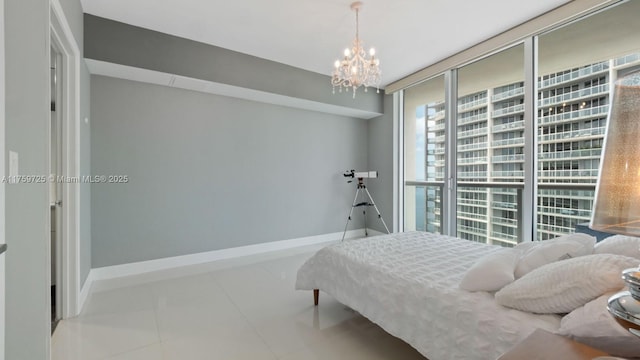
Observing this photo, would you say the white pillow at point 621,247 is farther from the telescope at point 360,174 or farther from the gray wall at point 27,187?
the telescope at point 360,174

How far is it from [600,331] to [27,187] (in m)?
2.33

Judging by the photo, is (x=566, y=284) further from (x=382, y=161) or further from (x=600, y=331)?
(x=382, y=161)

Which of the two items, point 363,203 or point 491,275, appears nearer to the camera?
point 491,275

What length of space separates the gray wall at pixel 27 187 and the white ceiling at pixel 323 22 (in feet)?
4.59

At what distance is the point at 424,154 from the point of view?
171 inches

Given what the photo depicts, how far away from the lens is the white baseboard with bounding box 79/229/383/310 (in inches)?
118

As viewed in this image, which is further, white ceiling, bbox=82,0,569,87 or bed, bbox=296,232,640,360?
white ceiling, bbox=82,0,569,87

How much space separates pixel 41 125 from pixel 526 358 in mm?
2230

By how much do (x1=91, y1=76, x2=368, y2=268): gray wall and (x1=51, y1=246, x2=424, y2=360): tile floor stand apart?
64 centimetres

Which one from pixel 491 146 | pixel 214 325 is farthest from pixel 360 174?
pixel 214 325

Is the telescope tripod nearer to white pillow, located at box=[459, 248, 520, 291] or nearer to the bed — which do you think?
the bed

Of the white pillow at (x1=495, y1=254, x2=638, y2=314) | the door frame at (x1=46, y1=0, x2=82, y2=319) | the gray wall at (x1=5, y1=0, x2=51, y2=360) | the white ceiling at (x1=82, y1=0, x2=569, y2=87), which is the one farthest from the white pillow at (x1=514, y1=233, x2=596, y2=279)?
the door frame at (x1=46, y1=0, x2=82, y2=319)

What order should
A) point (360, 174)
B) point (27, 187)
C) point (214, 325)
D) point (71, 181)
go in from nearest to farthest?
point (27, 187)
point (214, 325)
point (71, 181)
point (360, 174)

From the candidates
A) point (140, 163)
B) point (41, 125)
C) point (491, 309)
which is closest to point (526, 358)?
point (491, 309)
